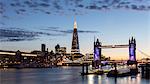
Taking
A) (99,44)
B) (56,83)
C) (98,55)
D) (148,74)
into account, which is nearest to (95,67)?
(98,55)

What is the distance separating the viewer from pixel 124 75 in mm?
37469

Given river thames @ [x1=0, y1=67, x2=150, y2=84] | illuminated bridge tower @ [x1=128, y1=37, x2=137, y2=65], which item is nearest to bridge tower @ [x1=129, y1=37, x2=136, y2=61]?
illuminated bridge tower @ [x1=128, y1=37, x2=137, y2=65]

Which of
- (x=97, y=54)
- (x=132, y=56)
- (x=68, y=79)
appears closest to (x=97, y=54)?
(x=97, y=54)

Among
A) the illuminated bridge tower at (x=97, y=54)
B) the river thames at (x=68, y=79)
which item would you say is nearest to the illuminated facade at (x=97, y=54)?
the illuminated bridge tower at (x=97, y=54)

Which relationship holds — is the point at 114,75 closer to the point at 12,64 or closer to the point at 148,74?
the point at 148,74

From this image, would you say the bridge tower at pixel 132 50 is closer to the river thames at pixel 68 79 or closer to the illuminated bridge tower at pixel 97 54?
the illuminated bridge tower at pixel 97 54

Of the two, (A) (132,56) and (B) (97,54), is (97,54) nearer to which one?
(B) (97,54)

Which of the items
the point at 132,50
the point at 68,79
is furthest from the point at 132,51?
the point at 68,79

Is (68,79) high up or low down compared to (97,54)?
down

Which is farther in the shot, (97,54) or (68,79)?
(97,54)

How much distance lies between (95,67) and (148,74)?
11926 mm

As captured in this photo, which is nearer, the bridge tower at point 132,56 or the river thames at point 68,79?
the river thames at point 68,79

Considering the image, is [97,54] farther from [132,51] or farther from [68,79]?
[68,79]

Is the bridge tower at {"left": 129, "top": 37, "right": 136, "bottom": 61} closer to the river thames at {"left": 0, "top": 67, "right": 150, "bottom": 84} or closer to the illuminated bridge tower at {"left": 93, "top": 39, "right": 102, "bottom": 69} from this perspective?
the illuminated bridge tower at {"left": 93, "top": 39, "right": 102, "bottom": 69}
